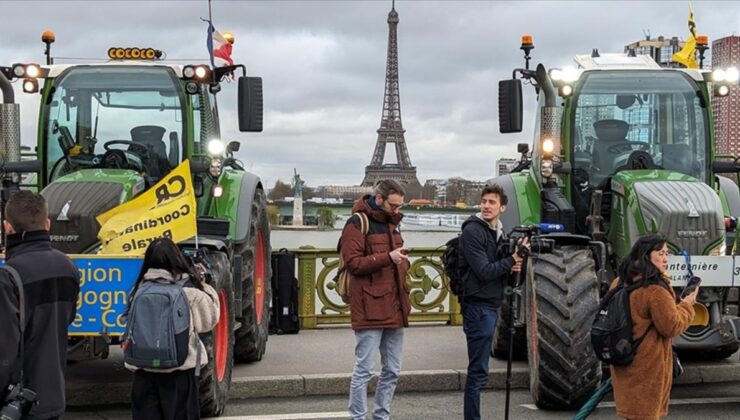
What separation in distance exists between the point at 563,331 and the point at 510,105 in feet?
7.35

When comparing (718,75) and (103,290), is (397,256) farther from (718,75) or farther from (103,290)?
(718,75)

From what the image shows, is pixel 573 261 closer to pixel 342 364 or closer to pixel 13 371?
pixel 342 364

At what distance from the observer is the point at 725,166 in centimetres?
894

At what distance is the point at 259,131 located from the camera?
870 cm

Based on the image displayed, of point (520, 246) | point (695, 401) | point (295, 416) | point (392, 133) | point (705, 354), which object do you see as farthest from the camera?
point (392, 133)

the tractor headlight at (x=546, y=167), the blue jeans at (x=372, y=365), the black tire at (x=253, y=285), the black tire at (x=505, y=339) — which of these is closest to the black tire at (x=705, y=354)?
the black tire at (x=505, y=339)

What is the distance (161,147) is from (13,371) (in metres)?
4.37

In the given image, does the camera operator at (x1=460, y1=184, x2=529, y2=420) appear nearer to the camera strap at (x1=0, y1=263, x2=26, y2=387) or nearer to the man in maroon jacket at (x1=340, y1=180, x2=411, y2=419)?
the man in maroon jacket at (x1=340, y1=180, x2=411, y2=419)

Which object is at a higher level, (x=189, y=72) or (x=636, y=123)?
(x=189, y=72)

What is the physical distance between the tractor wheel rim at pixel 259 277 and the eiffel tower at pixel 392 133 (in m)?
52.6

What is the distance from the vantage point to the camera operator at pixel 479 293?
6.85 m

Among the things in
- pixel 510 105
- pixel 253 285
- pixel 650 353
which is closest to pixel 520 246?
pixel 650 353

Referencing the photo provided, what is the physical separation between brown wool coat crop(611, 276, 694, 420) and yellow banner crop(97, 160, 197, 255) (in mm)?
3205

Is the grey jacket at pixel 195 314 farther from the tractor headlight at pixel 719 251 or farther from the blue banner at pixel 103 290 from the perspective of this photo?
the tractor headlight at pixel 719 251
